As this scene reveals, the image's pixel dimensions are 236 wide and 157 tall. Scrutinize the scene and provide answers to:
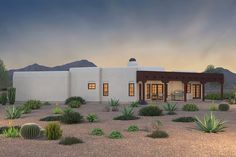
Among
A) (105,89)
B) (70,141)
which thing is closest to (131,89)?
(105,89)

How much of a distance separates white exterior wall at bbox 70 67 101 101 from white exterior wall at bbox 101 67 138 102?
80 centimetres

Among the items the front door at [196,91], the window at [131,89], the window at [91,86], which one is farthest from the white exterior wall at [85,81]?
the front door at [196,91]

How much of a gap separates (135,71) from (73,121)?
21326 millimetres

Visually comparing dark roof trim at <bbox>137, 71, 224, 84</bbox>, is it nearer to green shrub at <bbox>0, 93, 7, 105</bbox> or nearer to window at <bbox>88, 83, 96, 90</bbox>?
window at <bbox>88, 83, 96, 90</bbox>

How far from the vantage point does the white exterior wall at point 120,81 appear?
40.9 m

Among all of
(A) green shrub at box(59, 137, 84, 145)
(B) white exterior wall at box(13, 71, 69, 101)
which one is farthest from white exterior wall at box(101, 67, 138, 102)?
(A) green shrub at box(59, 137, 84, 145)

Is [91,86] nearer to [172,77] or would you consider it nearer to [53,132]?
[172,77]

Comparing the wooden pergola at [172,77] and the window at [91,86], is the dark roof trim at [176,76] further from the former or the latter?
the window at [91,86]

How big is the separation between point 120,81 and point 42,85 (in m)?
9.06

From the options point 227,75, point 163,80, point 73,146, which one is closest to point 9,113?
point 73,146

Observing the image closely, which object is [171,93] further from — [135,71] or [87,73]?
[87,73]

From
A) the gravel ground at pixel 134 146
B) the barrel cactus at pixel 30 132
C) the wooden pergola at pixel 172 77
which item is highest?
the wooden pergola at pixel 172 77

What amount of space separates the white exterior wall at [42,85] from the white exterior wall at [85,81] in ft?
2.47

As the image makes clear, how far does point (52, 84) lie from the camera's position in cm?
4372
